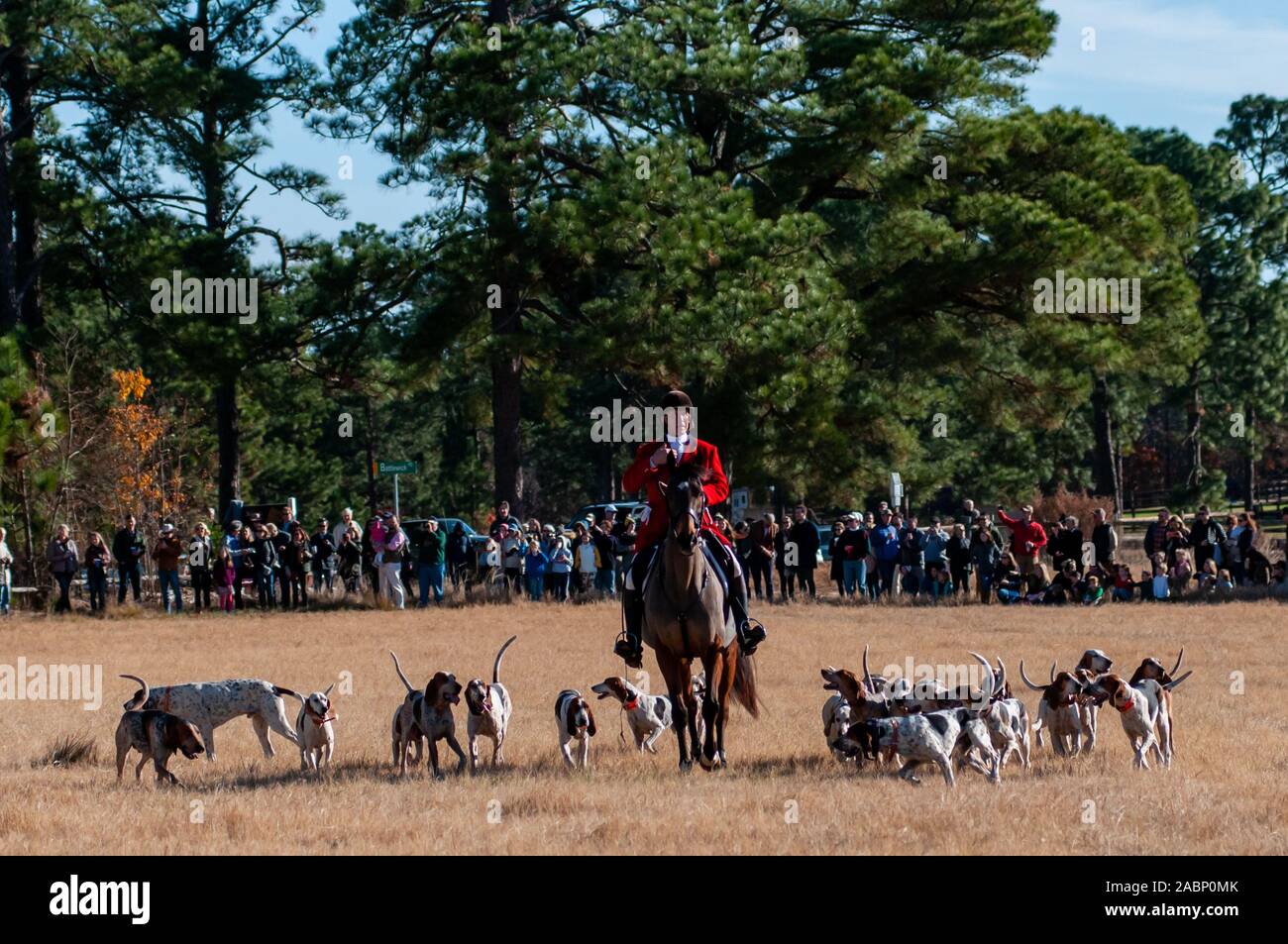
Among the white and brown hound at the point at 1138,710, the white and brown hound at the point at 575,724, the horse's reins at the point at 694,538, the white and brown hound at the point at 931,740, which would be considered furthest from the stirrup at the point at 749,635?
the white and brown hound at the point at 1138,710

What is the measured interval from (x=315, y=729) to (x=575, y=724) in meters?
1.89

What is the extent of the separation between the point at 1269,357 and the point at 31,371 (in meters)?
43.4

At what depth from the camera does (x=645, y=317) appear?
104 feet

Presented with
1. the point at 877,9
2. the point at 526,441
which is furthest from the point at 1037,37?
the point at 526,441

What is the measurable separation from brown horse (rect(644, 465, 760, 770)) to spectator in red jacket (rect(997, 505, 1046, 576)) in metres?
18.6

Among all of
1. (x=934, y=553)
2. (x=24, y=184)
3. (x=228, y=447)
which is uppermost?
(x=24, y=184)

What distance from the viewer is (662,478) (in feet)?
38.0

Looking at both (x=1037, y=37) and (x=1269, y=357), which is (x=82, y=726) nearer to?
(x=1037, y=37)

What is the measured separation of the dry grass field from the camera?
8.73m

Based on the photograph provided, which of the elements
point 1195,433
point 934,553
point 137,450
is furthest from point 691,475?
point 1195,433

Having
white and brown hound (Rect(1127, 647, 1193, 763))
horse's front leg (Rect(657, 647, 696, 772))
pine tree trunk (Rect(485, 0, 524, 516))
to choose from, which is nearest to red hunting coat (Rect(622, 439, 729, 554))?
horse's front leg (Rect(657, 647, 696, 772))

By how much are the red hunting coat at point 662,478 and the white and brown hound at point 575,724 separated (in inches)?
49.3

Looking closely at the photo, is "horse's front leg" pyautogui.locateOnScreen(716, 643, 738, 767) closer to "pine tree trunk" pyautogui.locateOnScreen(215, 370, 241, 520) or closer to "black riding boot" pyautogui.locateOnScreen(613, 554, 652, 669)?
"black riding boot" pyautogui.locateOnScreen(613, 554, 652, 669)

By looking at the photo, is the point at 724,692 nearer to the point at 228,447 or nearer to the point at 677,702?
the point at 677,702
